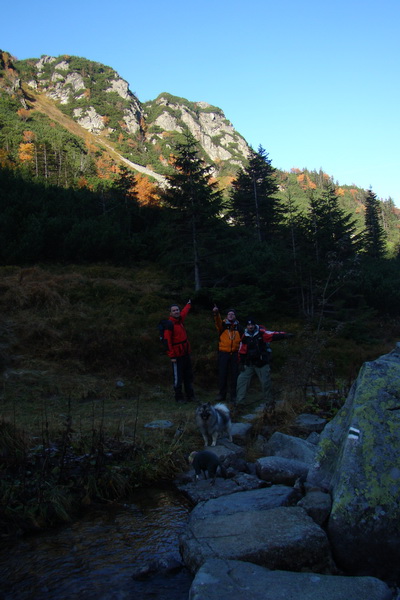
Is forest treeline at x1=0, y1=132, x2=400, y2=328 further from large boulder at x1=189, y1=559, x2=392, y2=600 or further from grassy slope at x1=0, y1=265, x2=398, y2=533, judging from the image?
large boulder at x1=189, y1=559, x2=392, y2=600

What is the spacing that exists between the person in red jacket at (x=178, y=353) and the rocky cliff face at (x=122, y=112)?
95.9 m

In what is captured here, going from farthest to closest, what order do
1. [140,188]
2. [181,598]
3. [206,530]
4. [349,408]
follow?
1. [140,188]
2. [349,408]
3. [206,530]
4. [181,598]

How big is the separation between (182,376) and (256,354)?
1882mm

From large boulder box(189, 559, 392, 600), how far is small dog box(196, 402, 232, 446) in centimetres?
307

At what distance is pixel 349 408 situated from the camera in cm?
404

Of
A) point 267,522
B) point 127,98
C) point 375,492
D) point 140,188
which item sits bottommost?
point 267,522

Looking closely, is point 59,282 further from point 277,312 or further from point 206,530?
point 206,530

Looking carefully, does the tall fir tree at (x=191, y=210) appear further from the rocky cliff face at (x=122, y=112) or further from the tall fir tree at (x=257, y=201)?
the rocky cliff face at (x=122, y=112)

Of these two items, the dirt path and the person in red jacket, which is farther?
the dirt path

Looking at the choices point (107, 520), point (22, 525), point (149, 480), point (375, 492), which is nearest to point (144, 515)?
point (107, 520)

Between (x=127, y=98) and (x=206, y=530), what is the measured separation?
5896 inches

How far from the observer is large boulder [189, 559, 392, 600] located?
2.45 meters

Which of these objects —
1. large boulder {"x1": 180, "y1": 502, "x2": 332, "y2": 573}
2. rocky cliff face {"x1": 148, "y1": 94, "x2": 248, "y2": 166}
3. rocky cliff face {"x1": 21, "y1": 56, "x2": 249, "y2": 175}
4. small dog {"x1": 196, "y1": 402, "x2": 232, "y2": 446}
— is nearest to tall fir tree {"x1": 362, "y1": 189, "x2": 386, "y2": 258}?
small dog {"x1": 196, "y1": 402, "x2": 232, "y2": 446}

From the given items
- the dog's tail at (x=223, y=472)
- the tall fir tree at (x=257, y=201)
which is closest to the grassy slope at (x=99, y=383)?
the dog's tail at (x=223, y=472)
